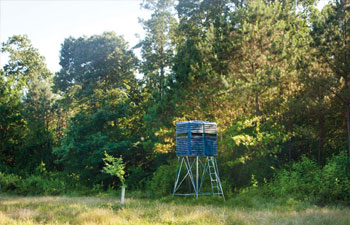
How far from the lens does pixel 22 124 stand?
31.8m

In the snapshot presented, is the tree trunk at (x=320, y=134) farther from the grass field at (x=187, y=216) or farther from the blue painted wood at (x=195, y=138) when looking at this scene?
the blue painted wood at (x=195, y=138)

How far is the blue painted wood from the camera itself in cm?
1672

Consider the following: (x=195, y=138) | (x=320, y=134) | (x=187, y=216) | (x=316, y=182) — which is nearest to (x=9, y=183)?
(x=195, y=138)

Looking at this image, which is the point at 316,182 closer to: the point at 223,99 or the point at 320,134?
the point at 320,134

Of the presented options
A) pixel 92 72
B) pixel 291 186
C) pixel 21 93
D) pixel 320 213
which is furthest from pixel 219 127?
pixel 21 93

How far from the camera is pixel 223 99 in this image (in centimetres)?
1872

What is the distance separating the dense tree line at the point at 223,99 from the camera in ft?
58.1

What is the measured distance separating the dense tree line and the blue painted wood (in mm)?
1198

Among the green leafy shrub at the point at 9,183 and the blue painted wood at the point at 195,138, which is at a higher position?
the blue painted wood at the point at 195,138

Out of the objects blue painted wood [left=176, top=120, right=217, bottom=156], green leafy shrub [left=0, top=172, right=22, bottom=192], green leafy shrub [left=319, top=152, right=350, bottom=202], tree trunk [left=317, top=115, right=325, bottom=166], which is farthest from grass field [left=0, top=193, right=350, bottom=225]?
green leafy shrub [left=0, top=172, right=22, bottom=192]

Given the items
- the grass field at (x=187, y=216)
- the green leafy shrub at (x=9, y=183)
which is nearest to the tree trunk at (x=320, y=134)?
the grass field at (x=187, y=216)

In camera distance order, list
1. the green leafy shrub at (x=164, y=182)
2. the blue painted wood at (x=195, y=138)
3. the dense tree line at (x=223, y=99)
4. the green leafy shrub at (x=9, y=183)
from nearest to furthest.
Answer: the blue painted wood at (x=195, y=138)
the dense tree line at (x=223, y=99)
the green leafy shrub at (x=164, y=182)
the green leafy shrub at (x=9, y=183)

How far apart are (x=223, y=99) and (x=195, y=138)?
3.00m

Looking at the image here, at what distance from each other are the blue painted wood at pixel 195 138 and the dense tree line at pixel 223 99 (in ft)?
3.93
